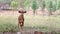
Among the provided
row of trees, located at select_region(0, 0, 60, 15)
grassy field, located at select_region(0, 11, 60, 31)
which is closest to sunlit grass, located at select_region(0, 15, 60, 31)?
grassy field, located at select_region(0, 11, 60, 31)

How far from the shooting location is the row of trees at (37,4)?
2195 millimetres

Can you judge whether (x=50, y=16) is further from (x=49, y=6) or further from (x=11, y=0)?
(x=11, y=0)

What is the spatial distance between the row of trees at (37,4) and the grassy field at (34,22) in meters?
0.12

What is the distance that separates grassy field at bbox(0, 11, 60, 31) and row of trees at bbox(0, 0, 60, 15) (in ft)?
0.38

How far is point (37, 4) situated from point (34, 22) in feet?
0.90

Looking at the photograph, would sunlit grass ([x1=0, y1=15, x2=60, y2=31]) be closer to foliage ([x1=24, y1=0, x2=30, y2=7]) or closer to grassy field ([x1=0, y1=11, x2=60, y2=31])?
grassy field ([x1=0, y1=11, x2=60, y2=31])

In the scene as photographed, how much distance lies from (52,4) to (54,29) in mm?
374

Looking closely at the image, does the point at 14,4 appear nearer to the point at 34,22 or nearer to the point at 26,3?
the point at 26,3

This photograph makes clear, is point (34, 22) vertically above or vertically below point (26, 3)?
below

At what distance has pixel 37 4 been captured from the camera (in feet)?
7.36

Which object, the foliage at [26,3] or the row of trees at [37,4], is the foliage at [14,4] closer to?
the row of trees at [37,4]

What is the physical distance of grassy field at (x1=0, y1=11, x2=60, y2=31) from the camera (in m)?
2.24

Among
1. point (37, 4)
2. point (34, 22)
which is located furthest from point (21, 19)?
point (37, 4)

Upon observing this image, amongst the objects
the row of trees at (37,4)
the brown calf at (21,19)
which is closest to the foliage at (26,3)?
the row of trees at (37,4)
